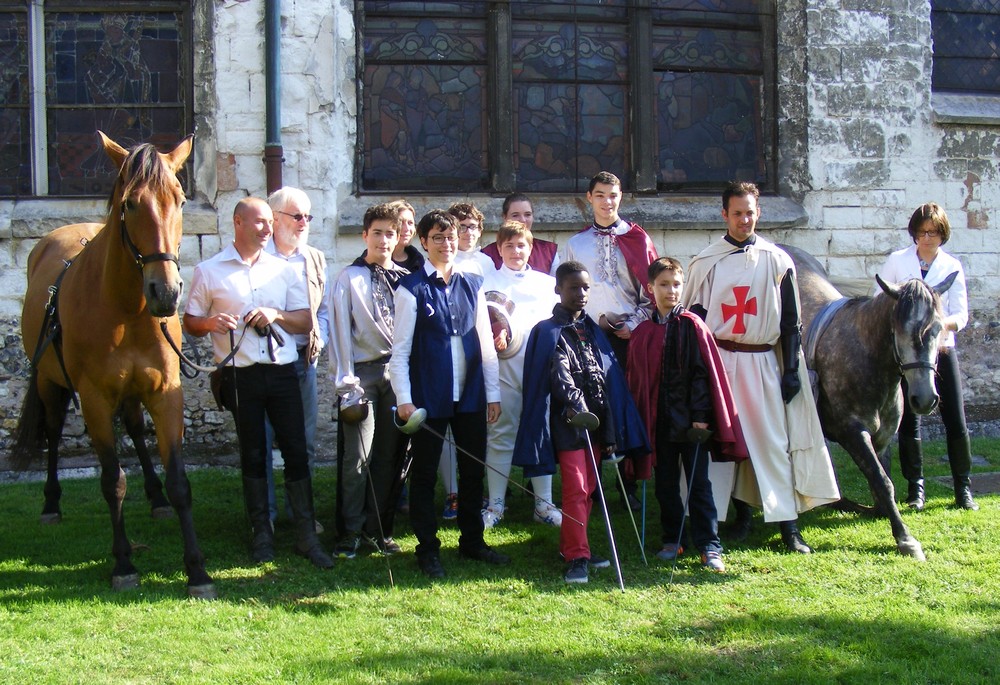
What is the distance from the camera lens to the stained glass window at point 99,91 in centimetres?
909

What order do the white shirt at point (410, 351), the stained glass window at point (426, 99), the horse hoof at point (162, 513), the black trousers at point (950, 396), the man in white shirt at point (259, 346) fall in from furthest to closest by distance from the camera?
the stained glass window at point (426, 99)
the black trousers at point (950, 396)
the horse hoof at point (162, 513)
the man in white shirt at point (259, 346)
the white shirt at point (410, 351)

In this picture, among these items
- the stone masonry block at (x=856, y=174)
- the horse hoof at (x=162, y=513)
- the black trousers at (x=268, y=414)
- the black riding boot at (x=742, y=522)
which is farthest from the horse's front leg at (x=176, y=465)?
the stone masonry block at (x=856, y=174)

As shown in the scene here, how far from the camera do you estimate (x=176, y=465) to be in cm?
552

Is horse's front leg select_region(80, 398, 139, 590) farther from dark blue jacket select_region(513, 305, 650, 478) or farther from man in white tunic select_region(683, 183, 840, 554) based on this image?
man in white tunic select_region(683, 183, 840, 554)

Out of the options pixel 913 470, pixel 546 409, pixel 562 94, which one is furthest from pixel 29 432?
pixel 913 470

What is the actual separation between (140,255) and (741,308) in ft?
10.7

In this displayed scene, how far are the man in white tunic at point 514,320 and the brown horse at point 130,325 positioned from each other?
1.89 meters

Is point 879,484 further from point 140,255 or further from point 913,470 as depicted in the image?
point 140,255

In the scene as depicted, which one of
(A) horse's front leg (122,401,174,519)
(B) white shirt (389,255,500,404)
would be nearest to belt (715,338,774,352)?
(B) white shirt (389,255,500,404)

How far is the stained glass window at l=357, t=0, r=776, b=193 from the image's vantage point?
30.9ft

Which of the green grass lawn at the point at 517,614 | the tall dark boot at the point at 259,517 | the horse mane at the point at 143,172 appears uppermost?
the horse mane at the point at 143,172

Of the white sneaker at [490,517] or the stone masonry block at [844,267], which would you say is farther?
the stone masonry block at [844,267]

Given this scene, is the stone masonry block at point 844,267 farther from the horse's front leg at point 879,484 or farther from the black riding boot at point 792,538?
the black riding boot at point 792,538

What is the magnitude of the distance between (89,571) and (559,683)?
2.93 m
